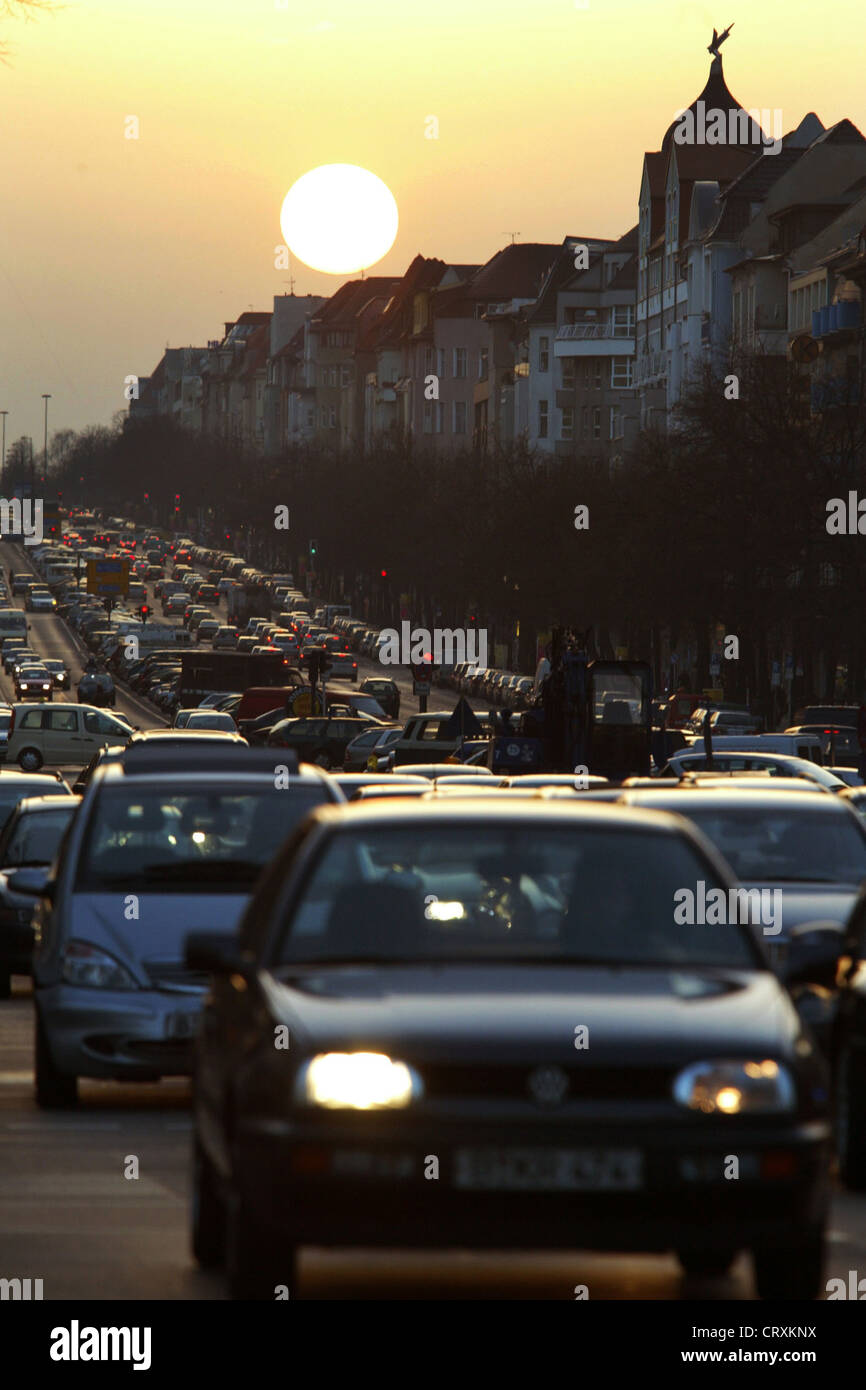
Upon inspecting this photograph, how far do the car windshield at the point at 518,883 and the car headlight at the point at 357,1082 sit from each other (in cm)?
77

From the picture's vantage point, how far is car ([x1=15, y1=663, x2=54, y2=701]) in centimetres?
10279

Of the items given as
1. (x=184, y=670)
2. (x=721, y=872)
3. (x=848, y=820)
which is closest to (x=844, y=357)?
(x=184, y=670)

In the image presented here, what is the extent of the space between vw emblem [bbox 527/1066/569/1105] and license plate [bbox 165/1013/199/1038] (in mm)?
5935

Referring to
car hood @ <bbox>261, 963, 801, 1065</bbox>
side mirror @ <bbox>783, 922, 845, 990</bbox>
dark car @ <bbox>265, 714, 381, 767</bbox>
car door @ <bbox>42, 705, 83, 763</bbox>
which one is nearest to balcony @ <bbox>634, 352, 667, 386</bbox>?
dark car @ <bbox>265, 714, 381, 767</bbox>

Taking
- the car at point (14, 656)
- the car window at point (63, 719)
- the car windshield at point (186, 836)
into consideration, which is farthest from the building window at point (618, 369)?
the car windshield at point (186, 836)

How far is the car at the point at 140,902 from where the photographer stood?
1286cm

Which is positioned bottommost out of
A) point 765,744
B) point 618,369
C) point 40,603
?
point 765,744

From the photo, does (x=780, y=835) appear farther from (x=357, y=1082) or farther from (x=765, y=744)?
(x=765, y=744)

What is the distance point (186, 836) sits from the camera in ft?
44.5

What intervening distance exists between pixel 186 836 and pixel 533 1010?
21.3ft

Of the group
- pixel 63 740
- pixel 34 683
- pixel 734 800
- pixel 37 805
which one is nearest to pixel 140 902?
pixel 734 800

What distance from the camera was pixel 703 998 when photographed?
7.45 m

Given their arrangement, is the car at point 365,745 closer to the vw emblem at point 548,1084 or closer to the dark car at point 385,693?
the dark car at point 385,693

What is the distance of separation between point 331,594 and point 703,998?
16070cm
